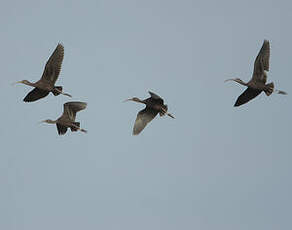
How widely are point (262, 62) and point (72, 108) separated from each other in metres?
10.9

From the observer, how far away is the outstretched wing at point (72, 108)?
81.4 m

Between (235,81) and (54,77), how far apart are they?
10.2m

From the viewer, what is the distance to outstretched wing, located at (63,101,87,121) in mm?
81438

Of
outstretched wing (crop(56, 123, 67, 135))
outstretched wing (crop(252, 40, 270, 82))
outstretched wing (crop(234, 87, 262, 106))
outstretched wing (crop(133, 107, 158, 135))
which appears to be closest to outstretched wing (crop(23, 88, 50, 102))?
outstretched wing (crop(56, 123, 67, 135))

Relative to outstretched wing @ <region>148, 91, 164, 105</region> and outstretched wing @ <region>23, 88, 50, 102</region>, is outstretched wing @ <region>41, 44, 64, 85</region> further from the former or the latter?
outstretched wing @ <region>148, 91, 164, 105</region>

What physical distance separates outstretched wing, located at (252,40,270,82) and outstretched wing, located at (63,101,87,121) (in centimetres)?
978

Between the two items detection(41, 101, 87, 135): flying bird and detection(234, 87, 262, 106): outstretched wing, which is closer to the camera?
detection(41, 101, 87, 135): flying bird

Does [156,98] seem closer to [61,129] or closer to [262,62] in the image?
[61,129]

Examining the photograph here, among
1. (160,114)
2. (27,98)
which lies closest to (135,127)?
(160,114)

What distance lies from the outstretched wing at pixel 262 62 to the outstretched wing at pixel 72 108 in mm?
9778

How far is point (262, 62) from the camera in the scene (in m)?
81.5

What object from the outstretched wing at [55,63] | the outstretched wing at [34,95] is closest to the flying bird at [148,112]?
the outstretched wing at [55,63]

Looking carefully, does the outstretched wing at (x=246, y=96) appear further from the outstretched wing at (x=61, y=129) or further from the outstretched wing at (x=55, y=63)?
the outstretched wing at (x=55, y=63)

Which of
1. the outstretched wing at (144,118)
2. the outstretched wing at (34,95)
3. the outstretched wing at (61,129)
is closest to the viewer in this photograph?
the outstretched wing at (144,118)
